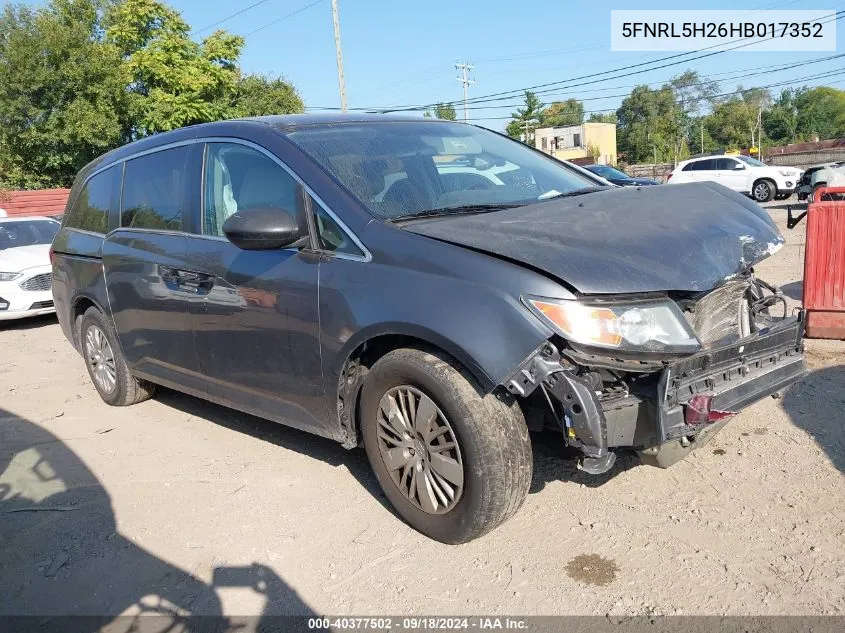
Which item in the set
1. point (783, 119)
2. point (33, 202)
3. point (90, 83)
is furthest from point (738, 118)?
point (33, 202)

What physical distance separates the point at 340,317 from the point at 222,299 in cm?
→ 91

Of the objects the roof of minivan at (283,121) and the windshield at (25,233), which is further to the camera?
the windshield at (25,233)

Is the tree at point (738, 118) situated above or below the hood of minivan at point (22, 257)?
above

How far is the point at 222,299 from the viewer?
3.70 metres

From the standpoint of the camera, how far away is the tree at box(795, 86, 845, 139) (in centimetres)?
8312

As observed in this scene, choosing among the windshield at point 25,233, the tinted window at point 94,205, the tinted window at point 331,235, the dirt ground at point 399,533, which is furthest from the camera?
the windshield at point 25,233

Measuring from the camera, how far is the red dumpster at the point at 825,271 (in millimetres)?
5504

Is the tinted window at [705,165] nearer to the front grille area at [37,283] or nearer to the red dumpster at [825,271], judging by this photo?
the red dumpster at [825,271]

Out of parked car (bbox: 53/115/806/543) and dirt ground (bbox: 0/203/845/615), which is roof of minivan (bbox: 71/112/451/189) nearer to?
parked car (bbox: 53/115/806/543)

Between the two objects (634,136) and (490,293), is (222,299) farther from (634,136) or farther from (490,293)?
(634,136)

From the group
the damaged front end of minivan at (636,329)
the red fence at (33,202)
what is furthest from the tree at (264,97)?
the damaged front end of minivan at (636,329)

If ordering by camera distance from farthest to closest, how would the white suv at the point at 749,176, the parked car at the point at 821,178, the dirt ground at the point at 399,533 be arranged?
the white suv at the point at 749,176 < the parked car at the point at 821,178 < the dirt ground at the point at 399,533

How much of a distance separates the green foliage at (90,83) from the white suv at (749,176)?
59.5 feet

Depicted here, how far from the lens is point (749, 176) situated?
22047 mm
